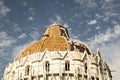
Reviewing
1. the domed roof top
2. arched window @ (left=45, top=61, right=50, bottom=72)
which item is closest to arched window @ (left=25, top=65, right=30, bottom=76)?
the domed roof top

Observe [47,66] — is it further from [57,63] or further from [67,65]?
[67,65]

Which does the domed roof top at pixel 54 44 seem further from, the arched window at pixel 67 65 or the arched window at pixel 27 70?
the arched window at pixel 27 70

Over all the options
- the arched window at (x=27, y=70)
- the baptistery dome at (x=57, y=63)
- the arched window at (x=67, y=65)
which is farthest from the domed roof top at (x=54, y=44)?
the arched window at (x=27, y=70)

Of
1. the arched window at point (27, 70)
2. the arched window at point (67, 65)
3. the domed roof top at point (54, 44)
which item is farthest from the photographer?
the domed roof top at point (54, 44)

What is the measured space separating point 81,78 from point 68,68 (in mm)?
2204

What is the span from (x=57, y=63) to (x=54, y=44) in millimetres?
3592

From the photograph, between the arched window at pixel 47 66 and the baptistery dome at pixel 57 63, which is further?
the arched window at pixel 47 66

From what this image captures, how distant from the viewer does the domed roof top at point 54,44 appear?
45.0 metres

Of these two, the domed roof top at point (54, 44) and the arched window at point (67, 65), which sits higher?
the domed roof top at point (54, 44)

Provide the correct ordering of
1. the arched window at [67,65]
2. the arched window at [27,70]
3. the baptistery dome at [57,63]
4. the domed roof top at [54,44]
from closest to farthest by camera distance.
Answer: the baptistery dome at [57,63] → the arched window at [67,65] → the arched window at [27,70] → the domed roof top at [54,44]

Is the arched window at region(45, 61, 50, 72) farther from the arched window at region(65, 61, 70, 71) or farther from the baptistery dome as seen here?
the arched window at region(65, 61, 70, 71)

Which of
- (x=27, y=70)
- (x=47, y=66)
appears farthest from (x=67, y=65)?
(x=27, y=70)

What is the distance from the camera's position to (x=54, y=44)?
45344mm

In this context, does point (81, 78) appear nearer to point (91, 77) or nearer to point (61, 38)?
point (91, 77)
